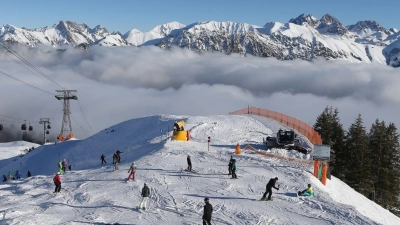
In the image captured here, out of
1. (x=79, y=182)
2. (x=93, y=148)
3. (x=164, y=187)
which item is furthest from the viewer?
(x=93, y=148)

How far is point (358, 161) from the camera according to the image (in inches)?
1762

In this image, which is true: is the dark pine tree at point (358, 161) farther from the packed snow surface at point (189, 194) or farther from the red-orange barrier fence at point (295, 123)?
the packed snow surface at point (189, 194)

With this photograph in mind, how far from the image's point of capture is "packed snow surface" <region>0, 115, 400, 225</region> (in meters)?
18.9

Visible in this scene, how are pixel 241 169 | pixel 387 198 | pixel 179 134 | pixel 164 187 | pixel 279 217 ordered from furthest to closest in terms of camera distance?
pixel 387 198
pixel 179 134
pixel 241 169
pixel 164 187
pixel 279 217

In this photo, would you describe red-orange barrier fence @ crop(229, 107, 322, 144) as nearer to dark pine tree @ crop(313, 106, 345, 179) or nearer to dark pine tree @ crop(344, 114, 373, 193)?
dark pine tree @ crop(313, 106, 345, 179)

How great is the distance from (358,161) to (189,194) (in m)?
29.4

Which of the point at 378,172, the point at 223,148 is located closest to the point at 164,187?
the point at 223,148

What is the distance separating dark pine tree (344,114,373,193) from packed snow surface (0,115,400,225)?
12.8 m

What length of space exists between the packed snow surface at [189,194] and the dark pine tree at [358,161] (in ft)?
41.8

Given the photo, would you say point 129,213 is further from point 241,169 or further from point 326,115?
point 326,115

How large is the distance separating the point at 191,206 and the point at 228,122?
1186 inches

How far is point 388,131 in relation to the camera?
4666cm

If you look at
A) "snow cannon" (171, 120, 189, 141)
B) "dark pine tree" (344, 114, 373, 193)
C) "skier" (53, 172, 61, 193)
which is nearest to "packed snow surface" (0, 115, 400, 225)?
"skier" (53, 172, 61, 193)

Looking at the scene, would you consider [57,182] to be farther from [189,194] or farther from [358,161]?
[358,161]
